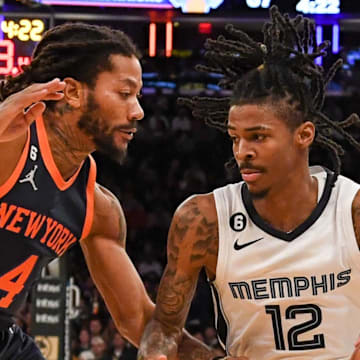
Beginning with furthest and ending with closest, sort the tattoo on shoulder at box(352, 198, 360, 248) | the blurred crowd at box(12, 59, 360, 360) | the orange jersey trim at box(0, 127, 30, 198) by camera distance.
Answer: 1. the blurred crowd at box(12, 59, 360, 360)
2. the orange jersey trim at box(0, 127, 30, 198)
3. the tattoo on shoulder at box(352, 198, 360, 248)

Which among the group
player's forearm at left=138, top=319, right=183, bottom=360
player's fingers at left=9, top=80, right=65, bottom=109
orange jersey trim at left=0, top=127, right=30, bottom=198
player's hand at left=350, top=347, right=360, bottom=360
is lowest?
player's forearm at left=138, top=319, right=183, bottom=360

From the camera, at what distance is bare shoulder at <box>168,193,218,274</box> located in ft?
10.2

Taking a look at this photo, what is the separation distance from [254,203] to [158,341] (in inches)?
22.0

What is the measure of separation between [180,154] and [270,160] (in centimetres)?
1044

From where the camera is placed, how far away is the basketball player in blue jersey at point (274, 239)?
9.82ft

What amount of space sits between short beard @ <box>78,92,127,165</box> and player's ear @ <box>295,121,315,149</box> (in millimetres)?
683

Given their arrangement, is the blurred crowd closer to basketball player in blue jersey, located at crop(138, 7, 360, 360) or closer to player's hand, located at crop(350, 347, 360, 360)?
basketball player in blue jersey, located at crop(138, 7, 360, 360)

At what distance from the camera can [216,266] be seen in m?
3.09

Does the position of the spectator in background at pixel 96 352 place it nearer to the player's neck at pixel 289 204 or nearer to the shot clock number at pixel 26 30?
the shot clock number at pixel 26 30

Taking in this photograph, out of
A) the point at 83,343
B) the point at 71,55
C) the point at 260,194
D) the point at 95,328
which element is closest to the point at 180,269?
the point at 260,194

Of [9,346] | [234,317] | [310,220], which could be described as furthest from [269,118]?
[9,346]

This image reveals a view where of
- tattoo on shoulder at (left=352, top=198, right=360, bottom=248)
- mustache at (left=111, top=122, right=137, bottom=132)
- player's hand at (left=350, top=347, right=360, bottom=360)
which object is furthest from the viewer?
mustache at (left=111, top=122, right=137, bottom=132)

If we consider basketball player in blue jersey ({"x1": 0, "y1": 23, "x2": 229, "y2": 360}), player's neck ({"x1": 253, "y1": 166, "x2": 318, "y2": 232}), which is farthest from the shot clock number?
player's neck ({"x1": 253, "y1": 166, "x2": 318, "y2": 232})

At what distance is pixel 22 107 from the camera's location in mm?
2855
